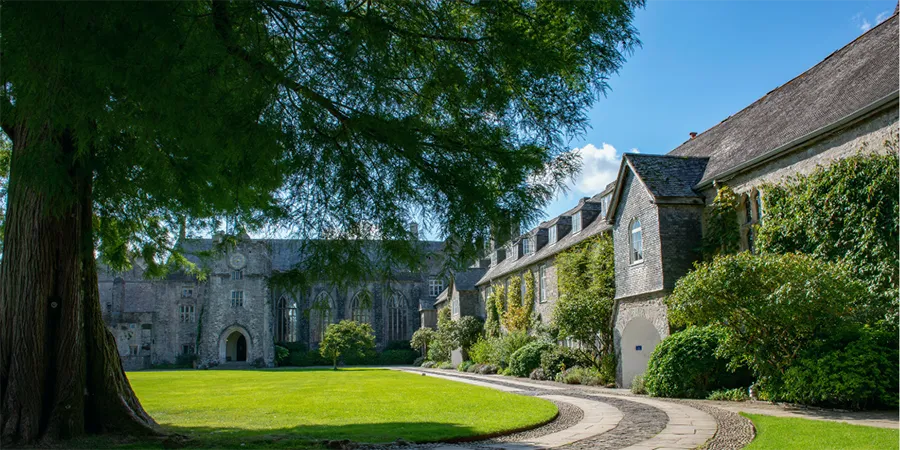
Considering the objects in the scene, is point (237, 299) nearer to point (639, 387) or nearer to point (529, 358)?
point (529, 358)

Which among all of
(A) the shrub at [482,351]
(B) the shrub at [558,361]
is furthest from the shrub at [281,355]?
(B) the shrub at [558,361]

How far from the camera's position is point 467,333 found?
127 feet

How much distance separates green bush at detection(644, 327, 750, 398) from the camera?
1513 centimetres

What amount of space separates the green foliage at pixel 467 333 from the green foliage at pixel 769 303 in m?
25.0

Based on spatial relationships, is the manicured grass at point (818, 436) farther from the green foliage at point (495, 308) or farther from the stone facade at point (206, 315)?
the stone facade at point (206, 315)

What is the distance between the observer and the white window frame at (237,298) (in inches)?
2019

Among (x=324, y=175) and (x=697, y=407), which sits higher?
(x=324, y=175)

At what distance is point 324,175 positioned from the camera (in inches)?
257

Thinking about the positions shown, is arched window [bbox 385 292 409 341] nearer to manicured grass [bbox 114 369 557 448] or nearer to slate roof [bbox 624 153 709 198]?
manicured grass [bbox 114 369 557 448]

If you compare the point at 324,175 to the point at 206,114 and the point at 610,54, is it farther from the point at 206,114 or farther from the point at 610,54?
the point at 610,54

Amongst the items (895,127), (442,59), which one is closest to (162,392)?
(442,59)

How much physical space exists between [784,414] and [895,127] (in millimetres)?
5420

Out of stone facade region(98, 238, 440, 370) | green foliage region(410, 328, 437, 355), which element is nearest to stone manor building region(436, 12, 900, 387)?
green foliage region(410, 328, 437, 355)

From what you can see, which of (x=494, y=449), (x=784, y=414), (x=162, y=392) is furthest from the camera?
(x=162, y=392)
